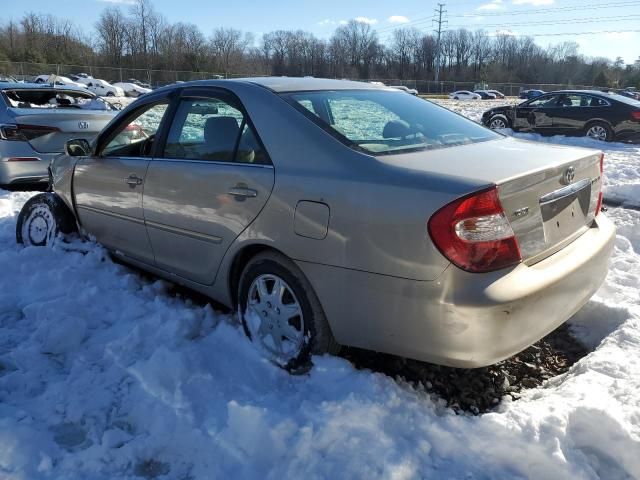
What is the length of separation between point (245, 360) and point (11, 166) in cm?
534

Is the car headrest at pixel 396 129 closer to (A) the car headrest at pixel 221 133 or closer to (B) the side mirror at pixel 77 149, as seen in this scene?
(A) the car headrest at pixel 221 133

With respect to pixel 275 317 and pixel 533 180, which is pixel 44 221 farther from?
pixel 533 180

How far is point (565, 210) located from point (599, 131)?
42.3 ft

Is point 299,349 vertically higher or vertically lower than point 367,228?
Answer: lower

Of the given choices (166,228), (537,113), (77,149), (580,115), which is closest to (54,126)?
(77,149)

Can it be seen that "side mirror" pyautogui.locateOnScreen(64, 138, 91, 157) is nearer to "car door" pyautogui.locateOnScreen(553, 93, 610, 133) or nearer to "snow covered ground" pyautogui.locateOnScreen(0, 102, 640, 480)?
"snow covered ground" pyautogui.locateOnScreen(0, 102, 640, 480)

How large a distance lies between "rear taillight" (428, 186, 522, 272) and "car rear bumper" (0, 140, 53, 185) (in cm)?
609

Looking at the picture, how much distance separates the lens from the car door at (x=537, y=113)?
573 inches

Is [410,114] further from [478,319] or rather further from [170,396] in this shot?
[170,396]

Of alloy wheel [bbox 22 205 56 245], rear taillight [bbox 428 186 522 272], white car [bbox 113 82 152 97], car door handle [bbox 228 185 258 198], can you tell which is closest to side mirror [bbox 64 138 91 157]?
alloy wheel [bbox 22 205 56 245]

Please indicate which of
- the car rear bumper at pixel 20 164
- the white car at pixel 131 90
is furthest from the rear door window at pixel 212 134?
the white car at pixel 131 90

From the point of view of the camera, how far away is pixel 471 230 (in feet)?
7.18

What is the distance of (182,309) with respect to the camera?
11.6 ft

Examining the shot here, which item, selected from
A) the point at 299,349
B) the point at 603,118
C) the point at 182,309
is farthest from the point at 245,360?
the point at 603,118
